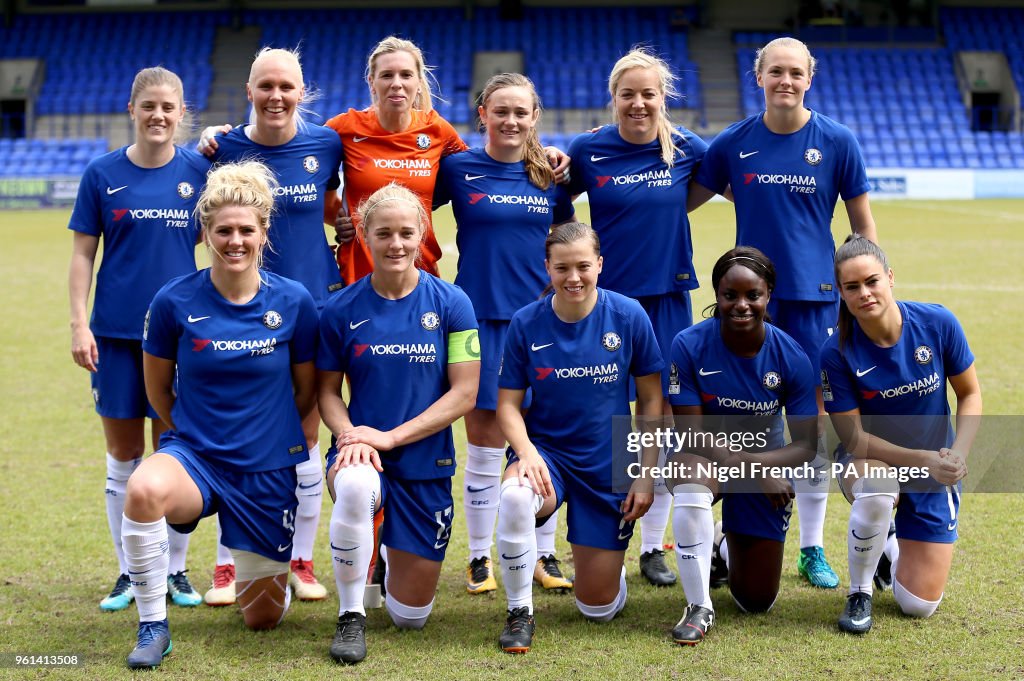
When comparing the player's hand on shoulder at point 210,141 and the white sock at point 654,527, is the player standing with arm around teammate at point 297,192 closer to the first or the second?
the player's hand on shoulder at point 210,141

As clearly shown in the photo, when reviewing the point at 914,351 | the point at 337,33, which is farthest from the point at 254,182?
the point at 337,33

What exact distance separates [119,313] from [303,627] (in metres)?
1.34

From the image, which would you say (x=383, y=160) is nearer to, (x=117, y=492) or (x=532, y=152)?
(x=532, y=152)

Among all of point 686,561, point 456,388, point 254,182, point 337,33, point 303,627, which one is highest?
point 337,33

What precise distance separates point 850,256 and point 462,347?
4.43ft

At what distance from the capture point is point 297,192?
436 centimetres

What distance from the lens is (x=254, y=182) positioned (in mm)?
3785

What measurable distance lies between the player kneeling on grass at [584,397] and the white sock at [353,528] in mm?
512

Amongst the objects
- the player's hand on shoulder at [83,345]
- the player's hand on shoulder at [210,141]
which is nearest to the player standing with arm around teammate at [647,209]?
the player's hand on shoulder at [210,141]

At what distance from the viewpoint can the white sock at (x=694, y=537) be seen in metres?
3.64

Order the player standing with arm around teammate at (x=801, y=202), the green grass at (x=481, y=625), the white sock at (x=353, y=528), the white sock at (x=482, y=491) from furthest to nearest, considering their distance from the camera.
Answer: the white sock at (x=482, y=491) → the player standing with arm around teammate at (x=801, y=202) → the white sock at (x=353, y=528) → the green grass at (x=481, y=625)

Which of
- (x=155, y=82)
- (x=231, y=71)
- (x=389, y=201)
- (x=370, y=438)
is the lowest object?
(x=370, y=438)

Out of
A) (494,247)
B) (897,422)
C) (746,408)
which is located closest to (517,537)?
(746,408)

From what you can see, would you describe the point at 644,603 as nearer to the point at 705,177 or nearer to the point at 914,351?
the point at 914,351
